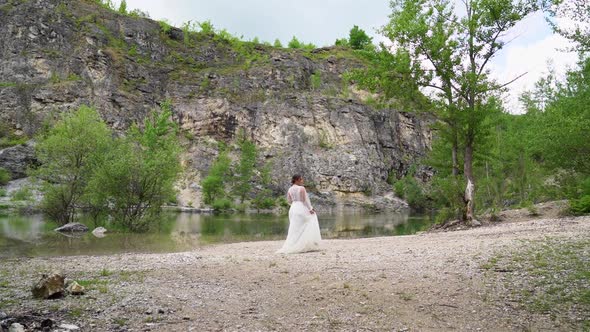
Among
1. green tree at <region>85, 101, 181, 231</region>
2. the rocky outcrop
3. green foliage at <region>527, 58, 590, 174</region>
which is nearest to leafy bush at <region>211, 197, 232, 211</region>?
the rocky outcrop

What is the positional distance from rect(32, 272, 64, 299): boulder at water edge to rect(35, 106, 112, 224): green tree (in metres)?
24.4

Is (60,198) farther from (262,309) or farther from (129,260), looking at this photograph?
(262,309)

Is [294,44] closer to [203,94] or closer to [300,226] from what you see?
[203,94]

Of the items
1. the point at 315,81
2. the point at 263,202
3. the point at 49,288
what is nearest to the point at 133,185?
the point at 49,288

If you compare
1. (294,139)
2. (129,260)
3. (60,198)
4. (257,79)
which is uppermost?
(257,79)

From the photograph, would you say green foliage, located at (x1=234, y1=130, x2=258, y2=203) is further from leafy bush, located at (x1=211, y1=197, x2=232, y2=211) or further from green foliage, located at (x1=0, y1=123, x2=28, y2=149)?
green foliage, located at (x1=0, y1=123, x2=28, y2=149)

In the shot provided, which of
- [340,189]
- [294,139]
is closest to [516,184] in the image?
[340,189]

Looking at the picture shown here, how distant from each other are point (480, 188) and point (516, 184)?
3.60 meters

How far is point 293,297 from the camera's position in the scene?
8383mm

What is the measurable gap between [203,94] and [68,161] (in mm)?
77242

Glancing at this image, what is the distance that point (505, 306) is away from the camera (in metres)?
7.23

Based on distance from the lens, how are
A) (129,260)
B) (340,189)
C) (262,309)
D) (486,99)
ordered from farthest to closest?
(340,189) → (486,99) → (129,260) → (262,309)

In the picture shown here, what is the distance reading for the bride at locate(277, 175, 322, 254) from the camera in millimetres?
16031

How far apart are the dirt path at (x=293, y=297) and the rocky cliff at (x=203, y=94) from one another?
74.6 m
